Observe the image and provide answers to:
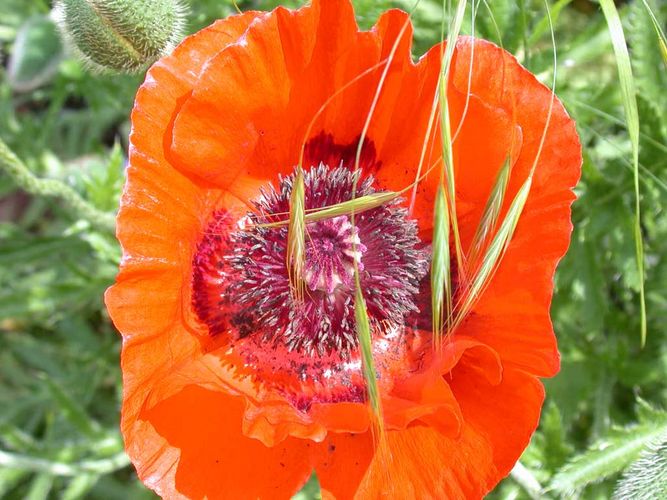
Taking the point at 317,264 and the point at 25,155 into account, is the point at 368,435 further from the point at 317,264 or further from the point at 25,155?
the point at 25,155

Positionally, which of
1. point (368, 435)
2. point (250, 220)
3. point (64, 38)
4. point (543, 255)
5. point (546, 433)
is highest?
point (543, 255)

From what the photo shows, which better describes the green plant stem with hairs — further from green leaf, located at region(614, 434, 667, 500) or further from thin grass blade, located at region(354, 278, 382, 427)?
green leaf, located at region(614, 434, 667, 500)

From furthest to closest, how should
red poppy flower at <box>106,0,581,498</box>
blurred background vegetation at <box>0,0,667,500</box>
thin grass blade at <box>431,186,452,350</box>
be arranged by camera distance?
blurred background vegetation at <box>0,0,667,500</box>, red poppy flower at <box>106,0,581,498</box>, thin grass blade at <box>431,186,452,350</box>

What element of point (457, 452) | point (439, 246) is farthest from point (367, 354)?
point (457, 452)

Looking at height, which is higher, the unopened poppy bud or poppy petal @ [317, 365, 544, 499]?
the unopened poppy bud

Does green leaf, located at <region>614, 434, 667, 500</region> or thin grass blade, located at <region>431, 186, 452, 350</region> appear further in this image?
green leaf, located at <region>614, 434, 667, 500</region>

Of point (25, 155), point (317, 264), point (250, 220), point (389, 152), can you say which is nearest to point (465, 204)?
point (389, 152)

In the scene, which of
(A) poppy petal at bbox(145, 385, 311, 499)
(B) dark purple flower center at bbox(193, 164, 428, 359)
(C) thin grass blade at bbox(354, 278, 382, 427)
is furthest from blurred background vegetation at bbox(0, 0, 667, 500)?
(C) thin grass blade at bbox(354, 278, 382, 427)
